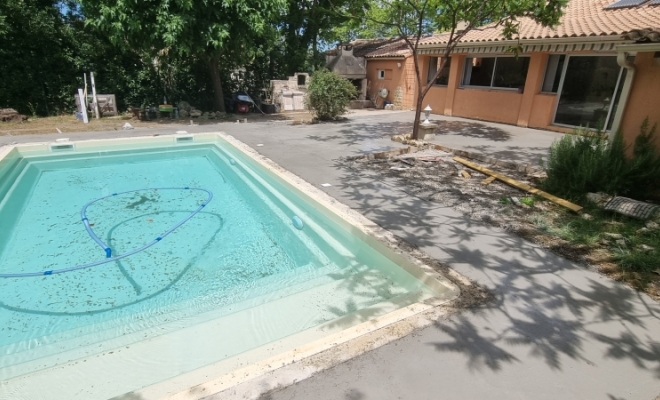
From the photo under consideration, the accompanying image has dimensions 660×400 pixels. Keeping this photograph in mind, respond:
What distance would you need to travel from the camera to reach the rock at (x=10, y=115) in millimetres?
12508

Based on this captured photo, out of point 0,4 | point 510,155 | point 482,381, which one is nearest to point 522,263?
point 482,381

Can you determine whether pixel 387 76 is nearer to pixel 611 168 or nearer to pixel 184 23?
pixel 184 23

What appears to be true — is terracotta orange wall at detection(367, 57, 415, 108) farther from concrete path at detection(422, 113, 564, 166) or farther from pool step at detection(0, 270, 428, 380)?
pool step at detection(0, 270, 428, 380)

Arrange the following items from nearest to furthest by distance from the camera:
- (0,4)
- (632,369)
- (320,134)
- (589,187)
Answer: (632,369), (589,187), (320,134), (0,4)

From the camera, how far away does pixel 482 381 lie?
95.6 inches

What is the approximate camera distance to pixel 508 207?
5531mm

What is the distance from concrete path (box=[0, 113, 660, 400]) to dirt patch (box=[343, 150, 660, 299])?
262 millimetres

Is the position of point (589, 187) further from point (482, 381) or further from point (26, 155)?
point (26, 155)

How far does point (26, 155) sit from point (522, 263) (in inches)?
433

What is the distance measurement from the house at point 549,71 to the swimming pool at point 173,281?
5.71m

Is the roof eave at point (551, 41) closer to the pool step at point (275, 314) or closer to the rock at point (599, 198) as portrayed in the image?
the rock at point (599, 198)

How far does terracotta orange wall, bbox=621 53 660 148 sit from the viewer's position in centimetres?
583

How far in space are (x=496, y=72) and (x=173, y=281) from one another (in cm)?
1396

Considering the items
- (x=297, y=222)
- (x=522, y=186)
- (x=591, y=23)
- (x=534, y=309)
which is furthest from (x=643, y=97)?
(x=591, y=23)
